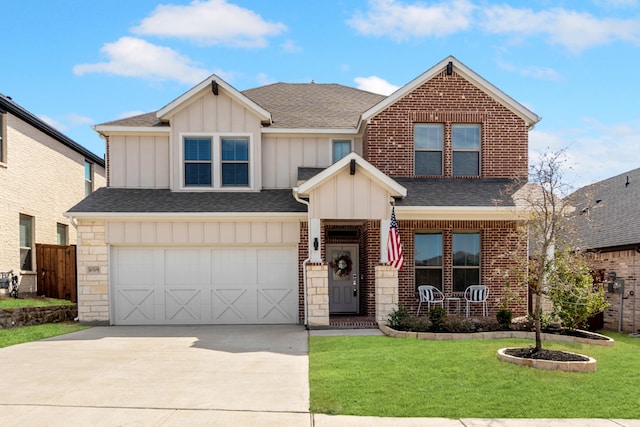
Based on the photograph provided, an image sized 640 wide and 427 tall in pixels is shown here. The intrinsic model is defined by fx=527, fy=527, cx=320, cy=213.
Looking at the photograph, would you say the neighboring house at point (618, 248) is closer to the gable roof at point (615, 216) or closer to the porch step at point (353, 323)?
the gable roof at point (615, 216)

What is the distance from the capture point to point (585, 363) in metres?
8.25

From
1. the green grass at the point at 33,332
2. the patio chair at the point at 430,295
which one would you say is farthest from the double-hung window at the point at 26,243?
the patio chair at the point at 430,295

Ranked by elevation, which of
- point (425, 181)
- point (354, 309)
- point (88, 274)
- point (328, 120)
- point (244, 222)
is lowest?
point (354, 309)

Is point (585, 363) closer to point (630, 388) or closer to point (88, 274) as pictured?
point (630, 388)

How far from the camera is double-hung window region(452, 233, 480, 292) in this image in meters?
14.6

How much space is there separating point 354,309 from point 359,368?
7547 mm

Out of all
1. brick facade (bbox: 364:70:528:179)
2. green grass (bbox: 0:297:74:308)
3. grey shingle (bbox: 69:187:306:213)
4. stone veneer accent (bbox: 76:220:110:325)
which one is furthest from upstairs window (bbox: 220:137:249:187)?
green grass (bbox: 0:297:74:308)

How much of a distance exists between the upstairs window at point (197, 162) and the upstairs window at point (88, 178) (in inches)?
379

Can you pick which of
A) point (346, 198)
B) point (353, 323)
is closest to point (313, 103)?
point (346, 198)

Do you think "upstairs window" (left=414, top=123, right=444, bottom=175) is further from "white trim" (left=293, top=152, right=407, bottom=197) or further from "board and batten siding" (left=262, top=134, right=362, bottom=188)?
"white trim" (left=293, top=152, right=407, bottom=197)

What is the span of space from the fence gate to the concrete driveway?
16.8ft

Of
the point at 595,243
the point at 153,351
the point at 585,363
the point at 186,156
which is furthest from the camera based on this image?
the point at 595,243

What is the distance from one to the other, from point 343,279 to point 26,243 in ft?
35.1

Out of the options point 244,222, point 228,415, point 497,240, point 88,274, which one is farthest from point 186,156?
point 228,415
